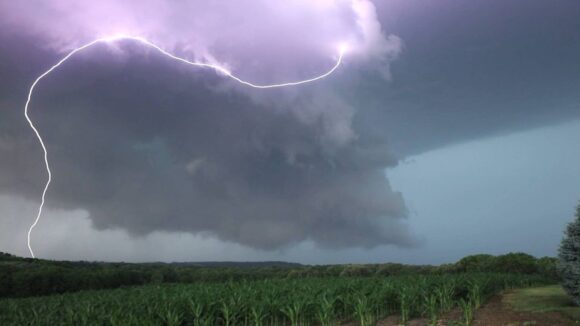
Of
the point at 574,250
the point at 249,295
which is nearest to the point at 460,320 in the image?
the point at 574,250

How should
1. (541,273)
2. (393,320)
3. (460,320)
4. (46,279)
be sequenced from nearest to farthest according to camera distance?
1. (460,320)
2. (393,320)
3. (541,273)
4. (46,279)

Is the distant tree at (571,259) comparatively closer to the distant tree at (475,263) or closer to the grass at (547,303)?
the grass at (547,303)

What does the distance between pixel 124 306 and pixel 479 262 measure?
1820 inches

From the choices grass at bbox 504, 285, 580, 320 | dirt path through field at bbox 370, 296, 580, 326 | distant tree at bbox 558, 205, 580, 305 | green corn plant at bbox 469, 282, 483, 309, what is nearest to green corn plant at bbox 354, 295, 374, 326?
dirt path through field at bbox 370, 296, 580, 326

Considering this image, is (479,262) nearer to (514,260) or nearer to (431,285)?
(514,260)

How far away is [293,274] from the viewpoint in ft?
251

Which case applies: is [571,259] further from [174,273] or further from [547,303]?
[174,273]

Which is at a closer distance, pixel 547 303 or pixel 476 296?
pixel 547 303

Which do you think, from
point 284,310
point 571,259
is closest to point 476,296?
point 571,259

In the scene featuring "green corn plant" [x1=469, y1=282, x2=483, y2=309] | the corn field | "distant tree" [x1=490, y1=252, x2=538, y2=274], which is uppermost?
"distant tree" [x1=490, y1=252, x2=538, y2=274]

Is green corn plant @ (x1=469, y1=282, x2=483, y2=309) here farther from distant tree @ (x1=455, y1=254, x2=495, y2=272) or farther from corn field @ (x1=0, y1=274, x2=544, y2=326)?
distant tree @ (x1=455, y1=254, x2=495, y2=272)

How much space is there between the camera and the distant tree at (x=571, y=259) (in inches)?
867

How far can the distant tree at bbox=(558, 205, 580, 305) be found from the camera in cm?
2202

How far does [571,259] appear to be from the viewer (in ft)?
73.1
